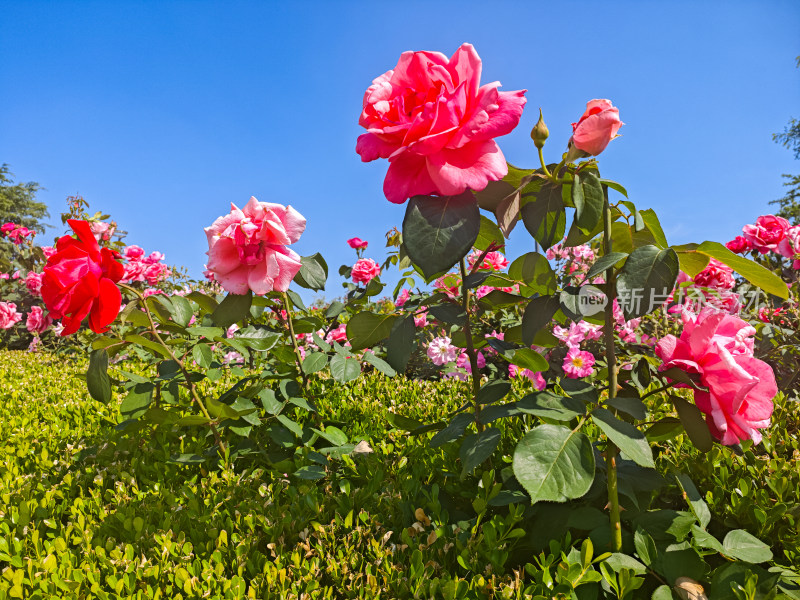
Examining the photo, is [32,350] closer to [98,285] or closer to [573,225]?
[98,285]

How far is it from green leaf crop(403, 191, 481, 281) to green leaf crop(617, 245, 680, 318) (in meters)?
0.35

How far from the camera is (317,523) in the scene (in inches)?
68.0

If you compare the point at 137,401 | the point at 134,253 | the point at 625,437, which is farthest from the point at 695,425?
the point at 134,253

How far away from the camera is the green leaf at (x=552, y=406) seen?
1226 mm

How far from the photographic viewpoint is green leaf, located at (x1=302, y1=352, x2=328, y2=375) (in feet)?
6.66

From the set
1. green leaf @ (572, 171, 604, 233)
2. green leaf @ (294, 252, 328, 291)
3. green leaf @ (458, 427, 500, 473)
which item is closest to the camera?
green leaf @ (572, 171, 604, 233)

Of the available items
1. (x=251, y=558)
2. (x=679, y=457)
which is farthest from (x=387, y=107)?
(x=679, y=457)

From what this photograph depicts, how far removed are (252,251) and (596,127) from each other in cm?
105

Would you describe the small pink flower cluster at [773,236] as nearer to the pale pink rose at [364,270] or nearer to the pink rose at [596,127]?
the pale pink rose at [364,270]

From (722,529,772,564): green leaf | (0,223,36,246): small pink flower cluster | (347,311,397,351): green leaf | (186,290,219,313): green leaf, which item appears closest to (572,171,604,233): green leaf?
(347,311,397,351): green leaf

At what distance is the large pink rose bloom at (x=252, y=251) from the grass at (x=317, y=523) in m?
0.80

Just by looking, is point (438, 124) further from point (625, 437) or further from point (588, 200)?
point (625, 437)

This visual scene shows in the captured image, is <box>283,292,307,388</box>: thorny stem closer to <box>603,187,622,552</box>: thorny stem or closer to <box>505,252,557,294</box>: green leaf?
<box>505,252,557,294</box>: green leaf

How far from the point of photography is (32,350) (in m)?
7.29
